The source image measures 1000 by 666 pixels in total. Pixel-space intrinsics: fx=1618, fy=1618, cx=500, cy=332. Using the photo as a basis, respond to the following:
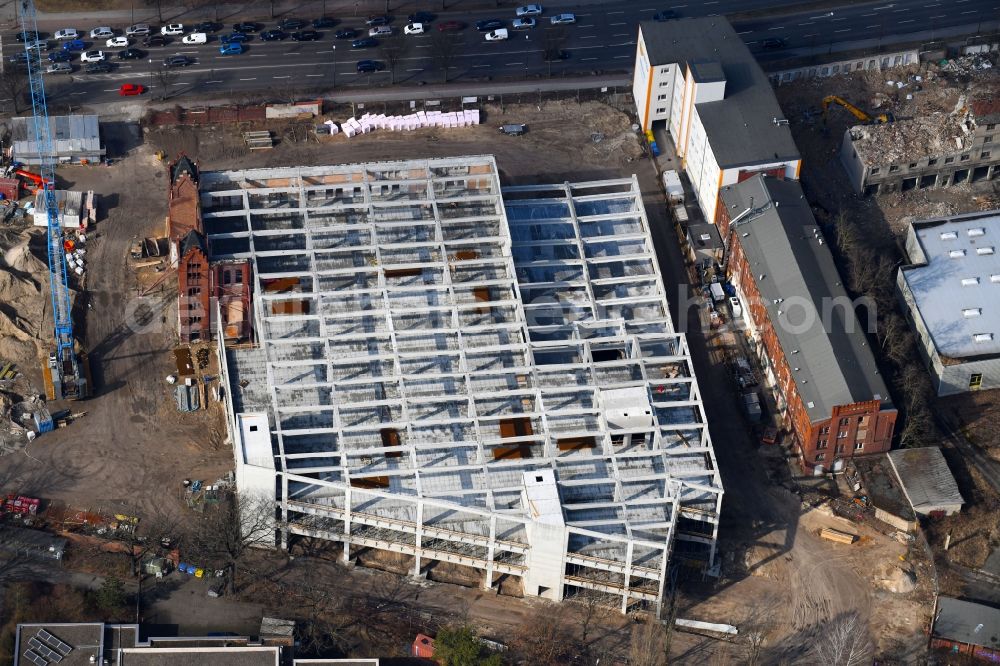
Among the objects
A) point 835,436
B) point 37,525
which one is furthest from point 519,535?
point 37,525

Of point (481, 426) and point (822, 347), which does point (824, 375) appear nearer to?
point (822, 347)

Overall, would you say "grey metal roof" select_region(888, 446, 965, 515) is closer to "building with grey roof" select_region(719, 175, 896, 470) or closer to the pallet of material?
"building with grey roof" select_region(719, 175, 896, 470)

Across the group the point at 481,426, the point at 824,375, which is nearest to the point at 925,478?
the point at 824,375

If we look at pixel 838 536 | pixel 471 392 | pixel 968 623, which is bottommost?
pixel 968 623

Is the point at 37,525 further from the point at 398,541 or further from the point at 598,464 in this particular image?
the point at 598,464

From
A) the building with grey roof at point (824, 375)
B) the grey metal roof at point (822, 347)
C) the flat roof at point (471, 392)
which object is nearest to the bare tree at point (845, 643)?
the flat roof at point (471, 392)

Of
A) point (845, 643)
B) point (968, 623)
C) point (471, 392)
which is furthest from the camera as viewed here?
point (471, 392)

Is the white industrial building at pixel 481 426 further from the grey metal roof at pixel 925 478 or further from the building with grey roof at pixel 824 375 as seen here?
the grey metal roof at pixel 925 478
